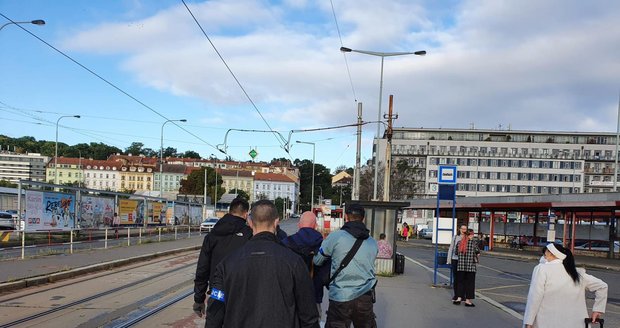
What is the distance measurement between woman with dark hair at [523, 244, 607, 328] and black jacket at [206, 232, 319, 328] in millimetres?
2621

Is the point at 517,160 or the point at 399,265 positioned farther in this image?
the point at 517,160

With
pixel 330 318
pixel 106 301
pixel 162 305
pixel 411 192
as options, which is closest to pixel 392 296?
pixel 162 305

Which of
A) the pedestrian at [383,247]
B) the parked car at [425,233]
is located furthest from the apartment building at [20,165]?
the pedestrian at [383,247]

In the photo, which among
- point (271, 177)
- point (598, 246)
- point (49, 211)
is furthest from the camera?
→ point (271, 177)

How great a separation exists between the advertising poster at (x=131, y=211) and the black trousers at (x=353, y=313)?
26395 millimetres

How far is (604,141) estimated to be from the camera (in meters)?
110

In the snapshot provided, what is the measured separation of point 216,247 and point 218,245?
0.03 meters

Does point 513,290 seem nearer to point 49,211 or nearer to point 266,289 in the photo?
point 266,289

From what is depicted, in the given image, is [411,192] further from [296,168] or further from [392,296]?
[296,168]

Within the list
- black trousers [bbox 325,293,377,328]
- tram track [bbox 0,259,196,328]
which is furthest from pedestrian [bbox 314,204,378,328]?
tram track [bbox 0,259,196,328]

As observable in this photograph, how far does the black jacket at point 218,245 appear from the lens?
5.60 metres

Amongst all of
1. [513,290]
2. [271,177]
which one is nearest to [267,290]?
[513,290]

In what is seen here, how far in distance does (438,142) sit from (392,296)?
333ft

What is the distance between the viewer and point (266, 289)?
10.6ft
